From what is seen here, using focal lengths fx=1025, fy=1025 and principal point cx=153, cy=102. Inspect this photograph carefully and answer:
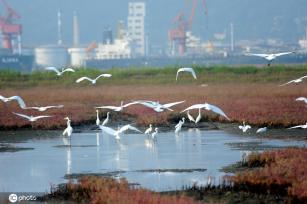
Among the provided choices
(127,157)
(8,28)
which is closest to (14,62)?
(8,28)

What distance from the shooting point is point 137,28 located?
17312 cm

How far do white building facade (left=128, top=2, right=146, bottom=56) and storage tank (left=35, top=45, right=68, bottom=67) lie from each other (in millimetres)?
15338

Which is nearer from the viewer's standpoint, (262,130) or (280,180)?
(280,180)

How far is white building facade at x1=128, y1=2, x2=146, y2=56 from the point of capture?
165300 millimetres

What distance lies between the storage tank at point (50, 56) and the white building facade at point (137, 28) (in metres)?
15.3

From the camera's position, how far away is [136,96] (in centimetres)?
3794

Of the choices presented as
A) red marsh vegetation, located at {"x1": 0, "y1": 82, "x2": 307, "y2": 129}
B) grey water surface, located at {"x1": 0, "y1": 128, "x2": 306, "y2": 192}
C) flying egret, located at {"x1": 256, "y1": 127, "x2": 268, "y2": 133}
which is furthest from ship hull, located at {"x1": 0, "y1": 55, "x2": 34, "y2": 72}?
flying egret, located at {"x1": 256, "y1": 127, "x2": 268, "y2": 133}

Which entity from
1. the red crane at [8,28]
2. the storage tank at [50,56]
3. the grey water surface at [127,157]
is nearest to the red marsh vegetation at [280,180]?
the grey water surface at [127,157]

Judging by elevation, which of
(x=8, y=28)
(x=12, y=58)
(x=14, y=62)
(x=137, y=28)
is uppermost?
(x=8, y=28)

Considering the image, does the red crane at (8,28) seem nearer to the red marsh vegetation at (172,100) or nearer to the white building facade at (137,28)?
the white building facade at (137,28)

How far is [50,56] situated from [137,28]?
30.0 m

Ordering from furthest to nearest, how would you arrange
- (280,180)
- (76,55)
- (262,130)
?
(76,55) → (262,130) → (280,180)

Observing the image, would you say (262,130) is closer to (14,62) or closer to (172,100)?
(172,100)

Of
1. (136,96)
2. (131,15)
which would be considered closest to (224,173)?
(136,96)
